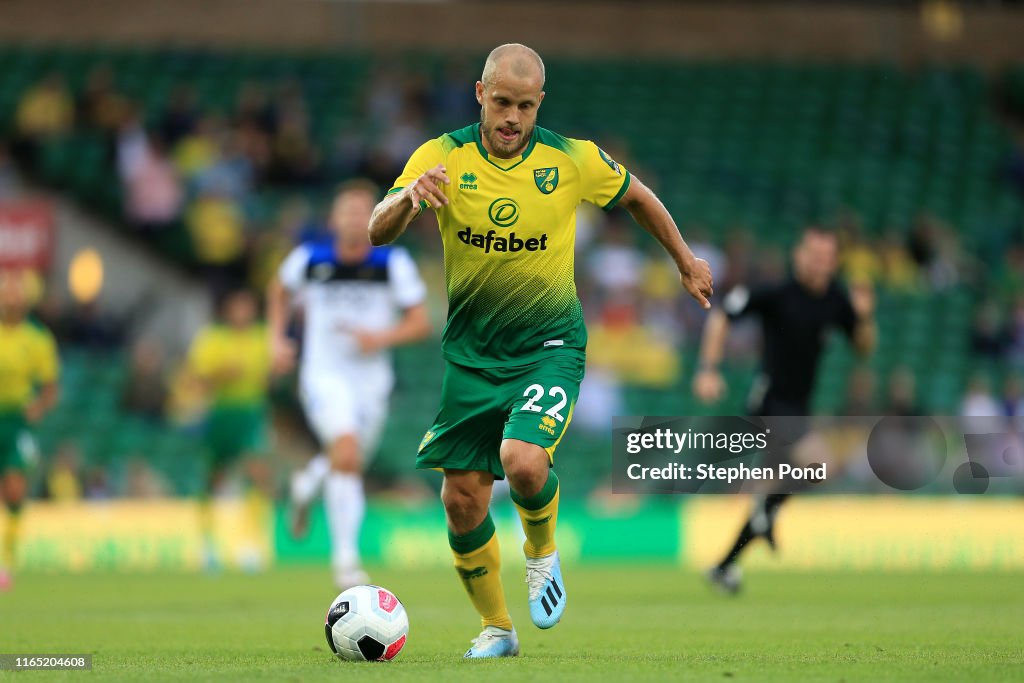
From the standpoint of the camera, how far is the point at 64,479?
56.1 ft

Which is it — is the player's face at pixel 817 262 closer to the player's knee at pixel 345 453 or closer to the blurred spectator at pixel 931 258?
the player's knee at pixel 345 453

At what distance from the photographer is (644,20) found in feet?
86.8

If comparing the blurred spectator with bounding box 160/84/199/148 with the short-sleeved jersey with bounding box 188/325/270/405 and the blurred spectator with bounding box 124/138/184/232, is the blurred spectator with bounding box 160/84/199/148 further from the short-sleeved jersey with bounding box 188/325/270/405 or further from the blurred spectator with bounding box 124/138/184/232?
the short-sleeved jersey with bounding box 188/325/270/405

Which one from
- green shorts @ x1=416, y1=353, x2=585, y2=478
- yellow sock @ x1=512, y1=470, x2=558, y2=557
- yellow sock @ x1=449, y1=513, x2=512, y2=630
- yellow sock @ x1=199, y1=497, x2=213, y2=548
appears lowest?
yellow sock @ x1=199, y1=497, x2=213, y2=548

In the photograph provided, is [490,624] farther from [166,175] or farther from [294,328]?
[166,175]

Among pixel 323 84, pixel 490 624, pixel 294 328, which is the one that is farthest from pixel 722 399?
pixel 490 624

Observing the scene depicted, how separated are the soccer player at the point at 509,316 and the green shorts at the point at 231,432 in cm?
880

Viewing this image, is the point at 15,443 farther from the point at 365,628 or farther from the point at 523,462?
the point at 523,462

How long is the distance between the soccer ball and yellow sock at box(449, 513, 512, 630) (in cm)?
32

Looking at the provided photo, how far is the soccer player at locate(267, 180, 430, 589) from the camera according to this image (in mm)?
11750

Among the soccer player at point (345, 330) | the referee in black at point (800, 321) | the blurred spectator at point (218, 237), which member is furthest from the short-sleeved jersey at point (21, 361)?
the blurred spectator at point (218, 237)

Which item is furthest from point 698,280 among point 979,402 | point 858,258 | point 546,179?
point 858,258

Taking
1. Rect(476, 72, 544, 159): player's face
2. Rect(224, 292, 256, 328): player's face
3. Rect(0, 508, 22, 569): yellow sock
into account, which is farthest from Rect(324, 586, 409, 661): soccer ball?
Rect(224, 292, 256, 328): player's face

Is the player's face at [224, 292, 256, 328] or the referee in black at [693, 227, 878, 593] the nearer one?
the referee in black at [693, 227, 878, 593]
